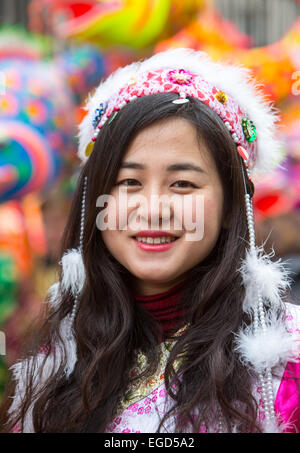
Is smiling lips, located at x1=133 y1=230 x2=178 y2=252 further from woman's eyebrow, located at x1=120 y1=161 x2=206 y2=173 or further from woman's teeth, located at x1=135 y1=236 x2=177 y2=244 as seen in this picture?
woman's eyebrow, located at x1=120 y1=161 x2=206 y2=173

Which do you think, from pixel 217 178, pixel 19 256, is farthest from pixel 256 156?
pixel 19 256

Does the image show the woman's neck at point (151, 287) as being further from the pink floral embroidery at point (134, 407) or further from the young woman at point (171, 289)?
the pink floral embroidery at point (134, 407)

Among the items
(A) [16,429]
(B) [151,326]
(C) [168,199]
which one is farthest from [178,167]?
(A) [16,429]

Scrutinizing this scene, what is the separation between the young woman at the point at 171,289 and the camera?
4.47 feet

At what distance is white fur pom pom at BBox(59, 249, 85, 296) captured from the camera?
5.53 feet

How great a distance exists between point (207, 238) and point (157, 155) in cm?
24

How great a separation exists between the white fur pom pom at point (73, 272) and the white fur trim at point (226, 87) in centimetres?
35

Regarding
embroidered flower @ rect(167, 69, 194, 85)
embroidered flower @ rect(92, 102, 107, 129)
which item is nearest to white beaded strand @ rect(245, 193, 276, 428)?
embroidered flower @ rect(167, 69, 194, 85)

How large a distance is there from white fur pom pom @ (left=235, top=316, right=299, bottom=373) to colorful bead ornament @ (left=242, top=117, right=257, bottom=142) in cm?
55

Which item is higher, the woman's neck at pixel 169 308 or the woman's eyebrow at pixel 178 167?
the woman's eyebrow at pixel 178 167

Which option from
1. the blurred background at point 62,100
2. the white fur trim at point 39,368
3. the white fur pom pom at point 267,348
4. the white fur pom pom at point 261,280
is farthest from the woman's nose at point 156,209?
the blurred background at point 62,100

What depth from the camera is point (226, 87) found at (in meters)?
1.63

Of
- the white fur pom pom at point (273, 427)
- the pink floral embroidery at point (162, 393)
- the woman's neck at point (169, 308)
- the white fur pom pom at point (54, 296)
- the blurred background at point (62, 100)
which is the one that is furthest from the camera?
the blurred background at point (62, 100)

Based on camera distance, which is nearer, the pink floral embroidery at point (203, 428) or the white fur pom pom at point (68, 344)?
the pink floral embroidery at point (203, 428)
